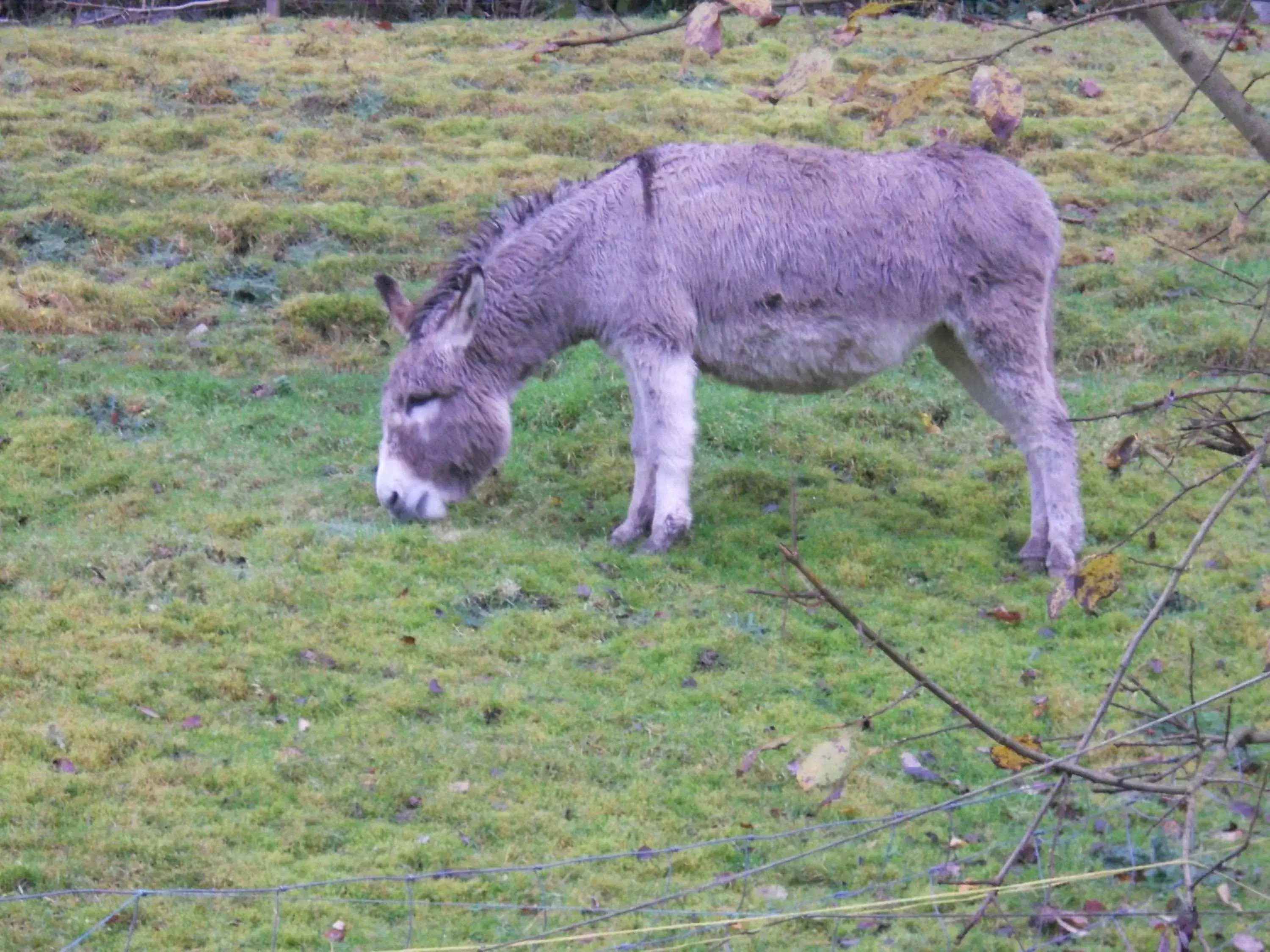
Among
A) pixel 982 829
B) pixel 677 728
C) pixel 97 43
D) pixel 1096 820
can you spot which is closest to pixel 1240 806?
pixel 1096 820

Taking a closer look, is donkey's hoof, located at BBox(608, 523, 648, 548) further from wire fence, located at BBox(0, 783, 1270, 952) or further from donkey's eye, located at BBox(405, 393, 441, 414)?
wire fence, located at BBox(0, 783, 1270, 952)

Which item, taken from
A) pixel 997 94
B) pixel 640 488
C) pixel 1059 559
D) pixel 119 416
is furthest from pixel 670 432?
pixel 997 94

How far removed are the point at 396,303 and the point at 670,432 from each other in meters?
2.06

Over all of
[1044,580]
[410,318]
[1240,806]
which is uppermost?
[410,318]

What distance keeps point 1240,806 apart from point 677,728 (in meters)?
2.46

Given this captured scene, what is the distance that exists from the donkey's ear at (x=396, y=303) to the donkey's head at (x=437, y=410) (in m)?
0.14

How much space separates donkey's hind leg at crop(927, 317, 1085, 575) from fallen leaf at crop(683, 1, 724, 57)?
603 centimetres

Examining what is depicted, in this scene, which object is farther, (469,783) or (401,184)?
(401,184)

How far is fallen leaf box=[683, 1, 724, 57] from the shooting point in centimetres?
266

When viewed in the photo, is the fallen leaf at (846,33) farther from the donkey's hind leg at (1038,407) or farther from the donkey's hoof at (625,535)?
the donkey's hoof at (625,535)

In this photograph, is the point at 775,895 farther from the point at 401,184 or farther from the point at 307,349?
the point at 401,184

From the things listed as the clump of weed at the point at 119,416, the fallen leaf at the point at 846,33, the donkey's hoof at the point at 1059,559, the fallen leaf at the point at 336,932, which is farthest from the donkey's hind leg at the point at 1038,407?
the fallen leaf at the point at 846,33

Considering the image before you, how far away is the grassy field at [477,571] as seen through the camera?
18.7 ft

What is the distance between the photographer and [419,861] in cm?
569
